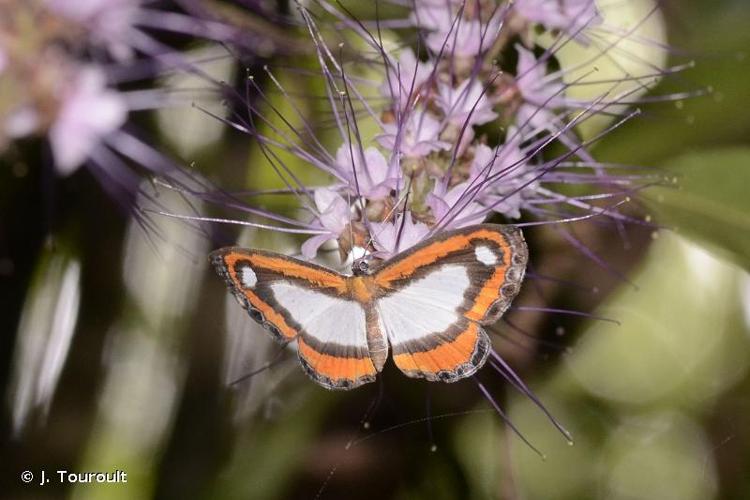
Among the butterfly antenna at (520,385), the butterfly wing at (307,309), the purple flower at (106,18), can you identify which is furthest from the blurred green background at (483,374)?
the butterfly wing at (307,309)

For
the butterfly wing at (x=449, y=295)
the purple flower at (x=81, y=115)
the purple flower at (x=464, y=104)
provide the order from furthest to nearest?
the purple flower at (x=81, y=115) < the purple flower at (x=464, y=104) < the butterfly wing at (x=449, y=295)

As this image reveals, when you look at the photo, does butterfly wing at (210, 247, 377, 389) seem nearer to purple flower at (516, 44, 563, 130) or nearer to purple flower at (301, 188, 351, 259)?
purple flower at (301, 188, 351, 259)

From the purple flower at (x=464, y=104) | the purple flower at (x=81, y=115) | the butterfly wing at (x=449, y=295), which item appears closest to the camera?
the butterfly wing at (x=449, y=295)

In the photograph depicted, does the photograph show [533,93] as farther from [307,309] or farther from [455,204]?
[307,309]

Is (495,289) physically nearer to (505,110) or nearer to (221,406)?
(505,110)

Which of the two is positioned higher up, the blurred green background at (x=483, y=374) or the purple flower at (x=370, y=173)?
the purple flower at (x=370, y=173)

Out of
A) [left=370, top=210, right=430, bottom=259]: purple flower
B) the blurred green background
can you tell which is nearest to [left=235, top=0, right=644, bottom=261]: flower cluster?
[left=370, top=210, right=430, bottom=259]: purple flower

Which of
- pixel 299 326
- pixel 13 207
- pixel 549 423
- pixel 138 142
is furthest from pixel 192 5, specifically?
pixel 549 423

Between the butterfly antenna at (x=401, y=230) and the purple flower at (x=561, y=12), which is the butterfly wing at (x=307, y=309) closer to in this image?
the butterfly antenna at (x=401, y=230)
